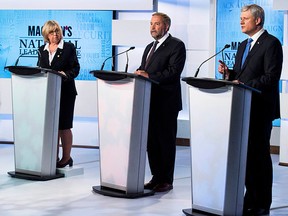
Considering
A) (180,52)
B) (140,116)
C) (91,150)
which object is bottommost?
(91,150)

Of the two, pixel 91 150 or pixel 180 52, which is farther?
pixel 91 150

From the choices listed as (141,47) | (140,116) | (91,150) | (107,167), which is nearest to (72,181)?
(107,167)

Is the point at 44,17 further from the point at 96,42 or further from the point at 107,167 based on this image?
the point at 107,167

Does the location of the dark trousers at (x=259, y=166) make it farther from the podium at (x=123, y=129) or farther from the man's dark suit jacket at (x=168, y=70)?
the man's dark suit jacket at (x=168, y=70)

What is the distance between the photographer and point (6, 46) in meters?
9.39

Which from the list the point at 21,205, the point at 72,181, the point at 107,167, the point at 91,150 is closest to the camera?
the point at 21,205

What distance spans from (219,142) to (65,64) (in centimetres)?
251

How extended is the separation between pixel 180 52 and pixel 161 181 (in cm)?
116

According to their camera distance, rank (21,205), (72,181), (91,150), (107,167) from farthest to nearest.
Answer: (91,150)
(72,181)
(107,167)
(21,205)

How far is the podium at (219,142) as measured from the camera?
189 inches

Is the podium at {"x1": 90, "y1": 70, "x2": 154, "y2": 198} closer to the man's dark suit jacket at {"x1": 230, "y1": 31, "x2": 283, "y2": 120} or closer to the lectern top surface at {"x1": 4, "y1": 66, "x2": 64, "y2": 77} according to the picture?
the lectern top surface at {"x1": 4, "y1": 66, "x2": 64, "y2": 77}

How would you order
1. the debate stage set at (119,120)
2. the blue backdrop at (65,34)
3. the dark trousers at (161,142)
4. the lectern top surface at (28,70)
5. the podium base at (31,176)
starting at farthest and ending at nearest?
the blue backdrop at (65,34)
the podium base at (31,176)
the lectern top surface at (28,70)
the dark trousers at (161,142)
the debate stage set at (119,120)

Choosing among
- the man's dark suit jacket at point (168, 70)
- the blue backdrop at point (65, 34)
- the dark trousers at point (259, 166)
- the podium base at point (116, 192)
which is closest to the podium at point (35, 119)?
the podium base at point (116, 192)

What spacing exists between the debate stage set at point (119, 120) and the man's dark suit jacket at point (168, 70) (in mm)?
327
